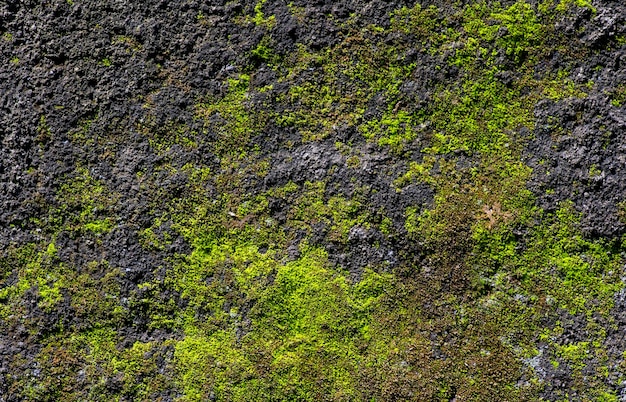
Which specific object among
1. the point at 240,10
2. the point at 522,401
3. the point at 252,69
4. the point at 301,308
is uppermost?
the point at 240,10

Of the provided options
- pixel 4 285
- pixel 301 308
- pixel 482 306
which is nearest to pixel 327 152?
pixel 301 308

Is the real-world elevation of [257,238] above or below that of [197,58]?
below

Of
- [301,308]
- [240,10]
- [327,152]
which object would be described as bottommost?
[301,308]

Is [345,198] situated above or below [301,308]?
above

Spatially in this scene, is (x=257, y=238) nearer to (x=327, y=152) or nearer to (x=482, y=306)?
(x=327, y=152)

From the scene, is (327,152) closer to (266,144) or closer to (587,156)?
(266,144)

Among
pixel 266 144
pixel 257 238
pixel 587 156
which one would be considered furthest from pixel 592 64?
pixel 257 238
